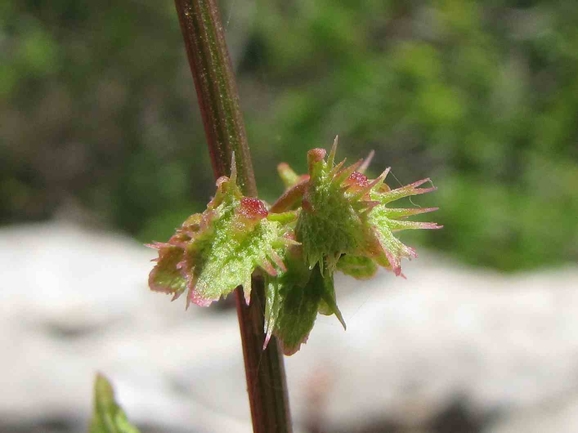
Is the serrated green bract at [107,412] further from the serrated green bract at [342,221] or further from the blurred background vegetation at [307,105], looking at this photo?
the blurred background vegetation at [307,105]

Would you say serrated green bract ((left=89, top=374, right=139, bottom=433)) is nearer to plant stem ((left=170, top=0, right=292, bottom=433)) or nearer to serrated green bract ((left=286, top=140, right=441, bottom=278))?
plant stem ((left=170, top=0, right=292, bottom=433))

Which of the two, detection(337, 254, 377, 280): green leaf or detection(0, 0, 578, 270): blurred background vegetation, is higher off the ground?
detection(0, 0, 578, 270): blurred background vegetation

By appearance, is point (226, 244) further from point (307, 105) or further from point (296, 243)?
point (307, 105)

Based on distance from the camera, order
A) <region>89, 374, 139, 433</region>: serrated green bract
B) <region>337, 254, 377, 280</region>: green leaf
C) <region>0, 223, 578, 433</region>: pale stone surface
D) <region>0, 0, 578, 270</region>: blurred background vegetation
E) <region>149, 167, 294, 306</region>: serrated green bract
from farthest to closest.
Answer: <region>0, 0, 578, 270</region>: blurred background vegetation → <region>0, 223, 578, 433</region>: pale stone surface → <region>89, 374, 139, 433</region>: serrated green bract → <region>337, 254, 377, 280</region>: green leaf → <region>149, 167, 294, 306</region>: serrated green bract

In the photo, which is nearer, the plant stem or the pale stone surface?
the plant stem

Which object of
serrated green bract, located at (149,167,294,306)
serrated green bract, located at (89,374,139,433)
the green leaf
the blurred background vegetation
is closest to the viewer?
serrated green bract, located at (149,167,294,306)

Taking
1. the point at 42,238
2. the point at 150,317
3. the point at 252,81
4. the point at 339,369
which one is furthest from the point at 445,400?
the point at 252,81

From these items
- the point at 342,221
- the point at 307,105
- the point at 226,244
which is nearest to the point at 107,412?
the point at 226,244

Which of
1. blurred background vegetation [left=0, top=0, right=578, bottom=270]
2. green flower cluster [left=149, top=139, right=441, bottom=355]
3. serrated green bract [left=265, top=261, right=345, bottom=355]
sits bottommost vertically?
serrated green bract [left=265, top=261, right=345, bottom=355]

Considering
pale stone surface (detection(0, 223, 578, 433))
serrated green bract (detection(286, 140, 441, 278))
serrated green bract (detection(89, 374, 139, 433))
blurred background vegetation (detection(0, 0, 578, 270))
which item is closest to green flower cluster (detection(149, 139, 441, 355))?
serrated green bract (detection(286, 140, 441, 278))
